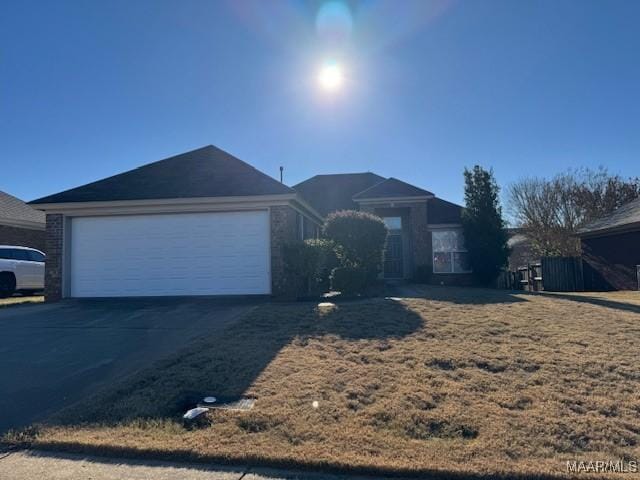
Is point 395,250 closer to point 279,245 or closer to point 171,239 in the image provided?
point 279,245

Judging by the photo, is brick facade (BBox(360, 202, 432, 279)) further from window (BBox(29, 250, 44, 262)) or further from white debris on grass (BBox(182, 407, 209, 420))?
white debris on grass (BBox(182, 407, 209, 420))

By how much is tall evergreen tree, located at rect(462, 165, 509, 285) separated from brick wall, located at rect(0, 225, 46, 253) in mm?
20554

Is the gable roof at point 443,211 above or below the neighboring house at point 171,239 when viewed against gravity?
above

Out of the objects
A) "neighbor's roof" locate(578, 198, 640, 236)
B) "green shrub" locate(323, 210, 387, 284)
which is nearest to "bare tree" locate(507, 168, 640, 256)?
"neighbor's roof" locate(578, 198, 640, 236)

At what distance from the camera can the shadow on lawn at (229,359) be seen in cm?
491

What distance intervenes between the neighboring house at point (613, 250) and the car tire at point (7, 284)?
23378 millimetres

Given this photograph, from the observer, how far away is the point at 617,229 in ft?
60.3

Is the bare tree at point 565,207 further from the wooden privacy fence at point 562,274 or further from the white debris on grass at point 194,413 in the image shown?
the white debris on grass at point 194,413

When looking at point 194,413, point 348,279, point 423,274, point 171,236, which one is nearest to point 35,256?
point 171,236

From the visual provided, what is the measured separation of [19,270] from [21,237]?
647 centimetres

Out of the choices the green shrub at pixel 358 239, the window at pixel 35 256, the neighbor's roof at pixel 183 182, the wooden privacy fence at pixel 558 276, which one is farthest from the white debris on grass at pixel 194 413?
the wooden privacy fence at pixel 558 276

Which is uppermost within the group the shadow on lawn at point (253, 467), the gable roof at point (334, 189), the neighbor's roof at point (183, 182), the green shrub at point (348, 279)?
the gable roof at point (334, 189)

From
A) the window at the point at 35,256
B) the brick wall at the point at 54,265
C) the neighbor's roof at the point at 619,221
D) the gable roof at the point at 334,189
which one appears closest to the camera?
the brick wall at the point at 54,265

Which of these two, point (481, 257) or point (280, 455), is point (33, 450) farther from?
point (481, 257)
